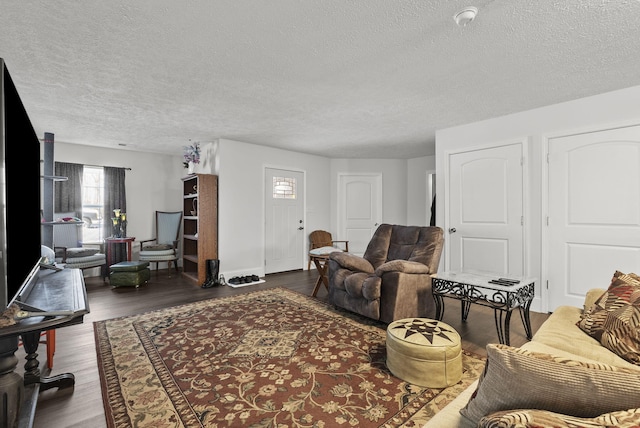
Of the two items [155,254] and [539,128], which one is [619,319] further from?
[155,254]

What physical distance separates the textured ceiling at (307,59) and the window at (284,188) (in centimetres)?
176

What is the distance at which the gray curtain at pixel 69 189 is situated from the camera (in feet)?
16.3

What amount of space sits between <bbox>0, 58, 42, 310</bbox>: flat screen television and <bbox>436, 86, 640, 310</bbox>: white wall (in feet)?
14.0

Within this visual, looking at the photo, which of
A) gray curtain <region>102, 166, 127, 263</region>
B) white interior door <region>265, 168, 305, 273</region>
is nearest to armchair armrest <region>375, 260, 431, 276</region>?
white interior door <region>265, 168, 305, 273</region>

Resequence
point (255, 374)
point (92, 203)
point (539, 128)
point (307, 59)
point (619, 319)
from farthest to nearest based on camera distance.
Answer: point (92, 203)
point (539, 128)
point (307, 59)
point (255, 374)
point (619, 319)

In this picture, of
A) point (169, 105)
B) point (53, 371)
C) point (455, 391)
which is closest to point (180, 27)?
point (169, 105)

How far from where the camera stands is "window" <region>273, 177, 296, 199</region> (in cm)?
559

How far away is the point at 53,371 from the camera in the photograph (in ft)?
7.00

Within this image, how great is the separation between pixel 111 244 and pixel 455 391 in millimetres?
5632

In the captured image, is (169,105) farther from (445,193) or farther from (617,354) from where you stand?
(617,354)

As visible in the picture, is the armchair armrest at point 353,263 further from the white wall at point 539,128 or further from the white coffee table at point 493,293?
the white wall at point 539,128

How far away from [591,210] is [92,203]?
23.7ft

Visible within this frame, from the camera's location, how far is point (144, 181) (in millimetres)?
5902

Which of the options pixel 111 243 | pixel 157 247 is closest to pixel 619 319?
pixel 157 247
